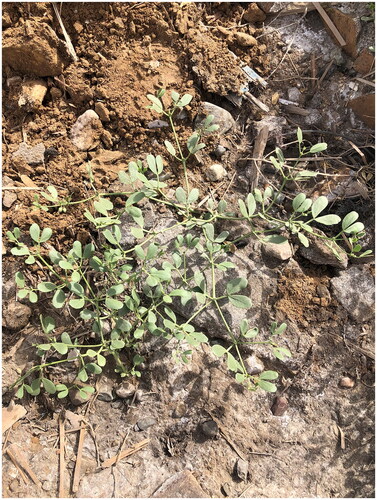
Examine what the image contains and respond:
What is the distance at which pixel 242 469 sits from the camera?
177 centimetres

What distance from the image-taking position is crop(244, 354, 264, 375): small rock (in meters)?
1.84

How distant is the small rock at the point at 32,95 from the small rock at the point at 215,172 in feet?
2.63

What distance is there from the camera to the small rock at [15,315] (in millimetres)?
1869

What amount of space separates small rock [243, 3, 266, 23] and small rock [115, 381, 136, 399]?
1715 mm

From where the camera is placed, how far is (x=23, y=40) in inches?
74.2

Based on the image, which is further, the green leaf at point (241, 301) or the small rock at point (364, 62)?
the small rock at point (364, 62)

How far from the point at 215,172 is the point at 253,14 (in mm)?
760

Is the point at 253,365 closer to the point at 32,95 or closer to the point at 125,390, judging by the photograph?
the point at 125,390

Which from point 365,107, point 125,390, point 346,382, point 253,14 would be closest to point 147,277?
point 125,390

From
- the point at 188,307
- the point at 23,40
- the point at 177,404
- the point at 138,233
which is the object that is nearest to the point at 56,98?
the point at 23,40

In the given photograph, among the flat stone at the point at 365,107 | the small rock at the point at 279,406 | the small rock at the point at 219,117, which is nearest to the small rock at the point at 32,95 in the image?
the small rock at the point at 219,117

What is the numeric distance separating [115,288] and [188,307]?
0.37m

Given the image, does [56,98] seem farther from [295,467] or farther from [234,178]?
[295,467]

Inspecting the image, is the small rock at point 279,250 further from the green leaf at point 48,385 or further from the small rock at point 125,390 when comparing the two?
the green leaf at point 48,385
